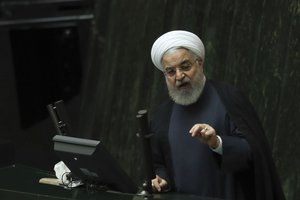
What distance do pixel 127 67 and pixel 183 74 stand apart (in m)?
4.01

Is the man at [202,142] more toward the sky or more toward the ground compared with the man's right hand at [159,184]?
more toward the sky

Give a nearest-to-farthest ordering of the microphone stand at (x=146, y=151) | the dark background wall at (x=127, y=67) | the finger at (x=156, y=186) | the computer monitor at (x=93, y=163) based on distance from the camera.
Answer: the microphone stand at (x=146, y=151), the computer monitor at (x=93, y=163), the finger at (x=156, y=186), the dark background wall at (x=127, y=67)

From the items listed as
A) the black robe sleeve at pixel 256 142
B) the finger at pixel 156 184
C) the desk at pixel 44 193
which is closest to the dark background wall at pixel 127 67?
the black robe sleeve at pixel 256 142

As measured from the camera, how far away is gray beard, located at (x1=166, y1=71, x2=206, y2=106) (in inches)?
203

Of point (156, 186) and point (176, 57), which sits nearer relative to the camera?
point (156, 186)

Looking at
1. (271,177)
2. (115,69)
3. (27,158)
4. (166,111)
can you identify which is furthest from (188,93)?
(27,158)

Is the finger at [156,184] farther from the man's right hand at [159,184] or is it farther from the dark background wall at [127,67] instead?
the dark background wall at [127,67]

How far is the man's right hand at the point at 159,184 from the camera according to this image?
4.98 metres

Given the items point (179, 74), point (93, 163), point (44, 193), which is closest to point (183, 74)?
point (179, 74)

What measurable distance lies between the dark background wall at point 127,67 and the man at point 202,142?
200cm

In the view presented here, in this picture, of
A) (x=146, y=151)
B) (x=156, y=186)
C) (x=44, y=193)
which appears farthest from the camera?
(x=156, y=186)

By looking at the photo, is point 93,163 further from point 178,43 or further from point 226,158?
point 178,43

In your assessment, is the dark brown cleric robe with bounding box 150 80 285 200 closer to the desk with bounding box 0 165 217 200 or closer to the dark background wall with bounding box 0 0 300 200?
the desk with bounding box 0 165 217 200

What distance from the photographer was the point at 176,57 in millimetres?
5121
